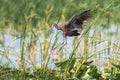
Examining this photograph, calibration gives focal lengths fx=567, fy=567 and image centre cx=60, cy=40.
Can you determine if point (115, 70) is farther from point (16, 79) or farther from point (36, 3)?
point (36, 3)

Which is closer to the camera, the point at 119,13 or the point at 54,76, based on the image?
the point at 54,76

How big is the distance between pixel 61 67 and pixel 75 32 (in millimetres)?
336

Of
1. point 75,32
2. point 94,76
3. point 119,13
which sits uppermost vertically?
point 119,13

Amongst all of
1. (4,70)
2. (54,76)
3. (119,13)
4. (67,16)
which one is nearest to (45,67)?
(54,76)

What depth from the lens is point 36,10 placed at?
26.0 feet

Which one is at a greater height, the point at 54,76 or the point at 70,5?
the point at 70,5

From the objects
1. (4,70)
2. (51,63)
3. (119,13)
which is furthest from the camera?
(119,13)

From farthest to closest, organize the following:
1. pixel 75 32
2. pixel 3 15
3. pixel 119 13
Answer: pixel 3 15 → pixel 119 13 → pixel 75 32

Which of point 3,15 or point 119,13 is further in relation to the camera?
point 3,15

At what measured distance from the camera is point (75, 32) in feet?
11.7

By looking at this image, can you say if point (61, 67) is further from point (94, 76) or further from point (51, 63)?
point (51, 63)

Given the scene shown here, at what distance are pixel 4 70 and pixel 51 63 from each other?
499mm

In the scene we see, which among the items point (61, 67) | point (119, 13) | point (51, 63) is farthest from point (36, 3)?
point (61, 67)

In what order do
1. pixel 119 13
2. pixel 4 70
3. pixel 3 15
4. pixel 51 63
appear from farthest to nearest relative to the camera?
pixel 3 15 → pixel 119 13 → pixel 51 63 → pixel 4 70
